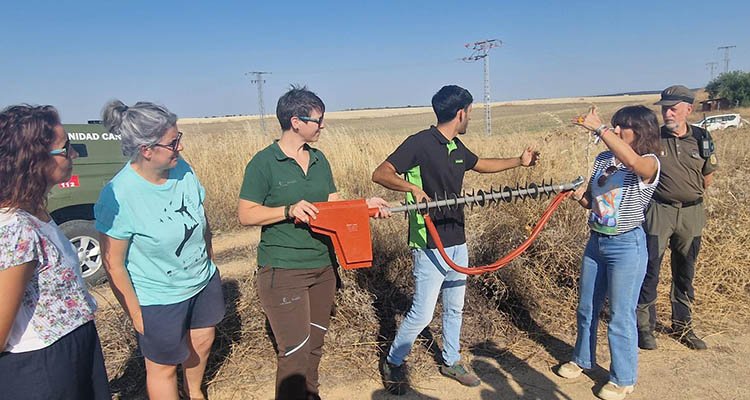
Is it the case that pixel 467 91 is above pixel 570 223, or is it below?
above

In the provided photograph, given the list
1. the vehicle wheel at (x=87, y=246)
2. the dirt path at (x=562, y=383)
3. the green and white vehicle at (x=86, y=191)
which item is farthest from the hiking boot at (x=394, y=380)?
the green and white vehicle at (x=86, y=191)

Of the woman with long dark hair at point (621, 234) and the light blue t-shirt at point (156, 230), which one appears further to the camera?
the woman with long dark hair at point (621, 234)

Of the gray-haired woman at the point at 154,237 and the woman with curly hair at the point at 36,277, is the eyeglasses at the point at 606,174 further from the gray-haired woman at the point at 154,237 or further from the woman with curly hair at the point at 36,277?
the woman with curly hair at the point at 36,277

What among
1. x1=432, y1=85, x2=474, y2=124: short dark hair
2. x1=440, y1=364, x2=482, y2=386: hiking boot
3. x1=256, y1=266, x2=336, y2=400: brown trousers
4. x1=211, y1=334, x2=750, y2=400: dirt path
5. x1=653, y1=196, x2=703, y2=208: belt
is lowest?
x1=211, y1=334, x2=750, y2=400: dirt path

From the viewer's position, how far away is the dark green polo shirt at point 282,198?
2619mm

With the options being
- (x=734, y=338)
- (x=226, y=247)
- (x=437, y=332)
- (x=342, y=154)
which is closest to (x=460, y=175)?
(x=437, y=332)

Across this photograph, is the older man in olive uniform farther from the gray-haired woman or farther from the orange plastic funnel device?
the gray-haired woman

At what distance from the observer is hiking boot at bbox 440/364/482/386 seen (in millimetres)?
3498

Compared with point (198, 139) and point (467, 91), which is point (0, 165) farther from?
point (198, 139)

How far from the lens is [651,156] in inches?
113

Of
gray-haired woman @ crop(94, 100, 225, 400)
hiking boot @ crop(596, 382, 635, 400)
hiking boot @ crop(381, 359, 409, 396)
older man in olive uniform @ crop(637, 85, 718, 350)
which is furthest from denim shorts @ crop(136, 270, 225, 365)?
older man in olive uniform @ crop(637, 85, 718, 350)

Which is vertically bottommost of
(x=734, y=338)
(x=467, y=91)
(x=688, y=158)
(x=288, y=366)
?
(x=734, y=338)

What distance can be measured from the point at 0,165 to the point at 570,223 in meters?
5.03

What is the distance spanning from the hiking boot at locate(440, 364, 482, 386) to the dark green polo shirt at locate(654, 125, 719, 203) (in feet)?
6.83
